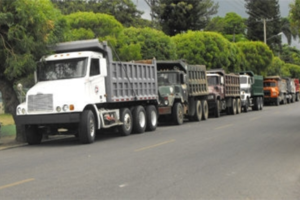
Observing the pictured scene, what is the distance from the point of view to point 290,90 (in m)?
54.0

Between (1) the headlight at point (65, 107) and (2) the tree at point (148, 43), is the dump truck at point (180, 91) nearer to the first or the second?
(2) the tree at point (148, 43)

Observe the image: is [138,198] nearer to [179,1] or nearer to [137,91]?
[137,91]

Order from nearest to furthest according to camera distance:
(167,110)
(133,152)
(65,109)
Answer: (133,152) < (65,109) < (167,110)

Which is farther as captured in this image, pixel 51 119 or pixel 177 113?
pixel 177 113

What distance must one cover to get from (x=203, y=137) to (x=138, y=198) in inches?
355

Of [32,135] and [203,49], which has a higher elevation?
[203,49]

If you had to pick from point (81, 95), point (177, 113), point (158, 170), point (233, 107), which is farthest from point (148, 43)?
point (158, 170)

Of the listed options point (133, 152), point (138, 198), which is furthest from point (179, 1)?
point (138, 198)

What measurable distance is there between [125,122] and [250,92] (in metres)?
21.6

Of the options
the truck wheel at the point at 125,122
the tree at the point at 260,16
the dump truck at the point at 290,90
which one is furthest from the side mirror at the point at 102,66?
the tree at the point at 260,16

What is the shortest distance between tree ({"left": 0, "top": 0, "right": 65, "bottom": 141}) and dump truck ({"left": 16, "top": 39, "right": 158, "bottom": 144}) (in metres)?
0.74

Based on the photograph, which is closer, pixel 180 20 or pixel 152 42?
pixel 152 42

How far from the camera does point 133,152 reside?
40.3 feet

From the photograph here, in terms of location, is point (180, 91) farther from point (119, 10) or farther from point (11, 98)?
point (119, 10)
